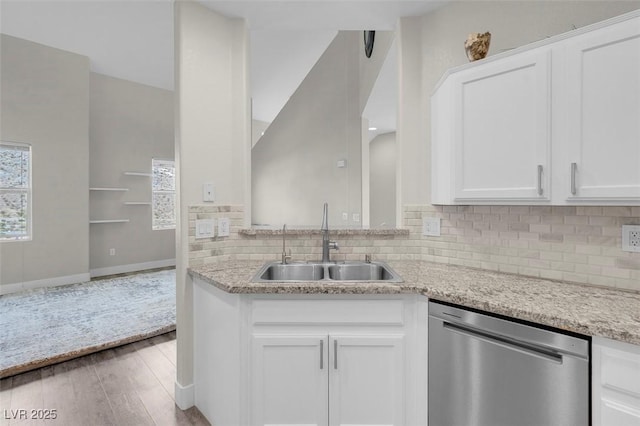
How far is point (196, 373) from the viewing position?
1945 mm

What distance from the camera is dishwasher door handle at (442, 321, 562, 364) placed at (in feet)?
3.75

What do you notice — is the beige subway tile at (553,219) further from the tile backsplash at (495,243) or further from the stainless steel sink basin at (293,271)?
the stainless steel sink basin at (293,271)

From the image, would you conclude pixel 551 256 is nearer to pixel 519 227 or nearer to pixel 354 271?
pixel 519 227

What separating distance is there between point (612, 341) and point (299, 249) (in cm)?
157

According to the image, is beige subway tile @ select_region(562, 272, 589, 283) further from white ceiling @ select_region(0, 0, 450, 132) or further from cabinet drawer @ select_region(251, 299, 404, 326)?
white ceiling @ select_region(0, 0, 450, 132)

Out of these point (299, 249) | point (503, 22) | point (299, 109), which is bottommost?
point (299, 249)

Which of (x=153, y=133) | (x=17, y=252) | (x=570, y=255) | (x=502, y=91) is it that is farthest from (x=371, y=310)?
(x=153, y=133)

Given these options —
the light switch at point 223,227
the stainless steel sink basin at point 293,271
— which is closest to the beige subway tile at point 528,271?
the stainless steel sink basin at point 293,271

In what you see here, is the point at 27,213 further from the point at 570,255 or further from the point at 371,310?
the point at 570,255

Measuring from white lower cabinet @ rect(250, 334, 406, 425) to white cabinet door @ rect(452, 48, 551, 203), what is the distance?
882 mm

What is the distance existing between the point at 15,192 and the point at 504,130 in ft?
19.3

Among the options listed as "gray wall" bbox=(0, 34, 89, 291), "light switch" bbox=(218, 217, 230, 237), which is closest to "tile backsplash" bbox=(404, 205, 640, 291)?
"light switch" bbox=(218, 217, 230, 237)

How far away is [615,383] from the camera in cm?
102

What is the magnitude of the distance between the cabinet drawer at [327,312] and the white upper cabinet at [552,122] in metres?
0.72
